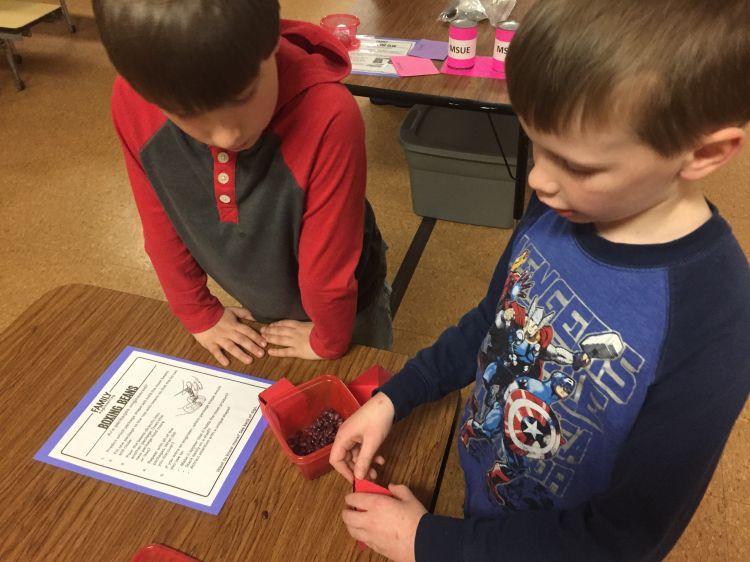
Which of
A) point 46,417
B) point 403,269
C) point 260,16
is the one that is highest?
point 260,16

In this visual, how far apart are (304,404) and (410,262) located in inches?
52.7

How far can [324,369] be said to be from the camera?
2.66ft

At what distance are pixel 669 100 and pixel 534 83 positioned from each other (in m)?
0.10

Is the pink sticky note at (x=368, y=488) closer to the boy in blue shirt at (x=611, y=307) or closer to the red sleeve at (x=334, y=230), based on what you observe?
the boy in blue shirt at (x=611, y=307)

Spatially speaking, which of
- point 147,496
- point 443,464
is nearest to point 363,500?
point 443,464

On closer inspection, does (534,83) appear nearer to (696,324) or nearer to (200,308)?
(696,324)

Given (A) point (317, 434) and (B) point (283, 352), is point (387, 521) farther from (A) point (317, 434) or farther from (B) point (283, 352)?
(B) point (283, 352)

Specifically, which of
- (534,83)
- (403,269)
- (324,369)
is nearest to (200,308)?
(324,369)

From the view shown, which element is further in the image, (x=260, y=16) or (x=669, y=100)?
(x=260, y=16)

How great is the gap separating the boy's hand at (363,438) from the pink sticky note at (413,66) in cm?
113

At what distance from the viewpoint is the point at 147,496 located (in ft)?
2.23

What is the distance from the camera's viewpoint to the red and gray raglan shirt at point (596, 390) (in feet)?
1.55

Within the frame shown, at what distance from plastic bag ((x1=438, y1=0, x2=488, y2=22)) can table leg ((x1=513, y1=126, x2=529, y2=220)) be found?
381 mm

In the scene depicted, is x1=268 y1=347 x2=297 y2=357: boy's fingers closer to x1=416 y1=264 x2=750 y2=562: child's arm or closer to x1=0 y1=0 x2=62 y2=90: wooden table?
x1=416 y1=264 x2=750 y2=562: child's arm
